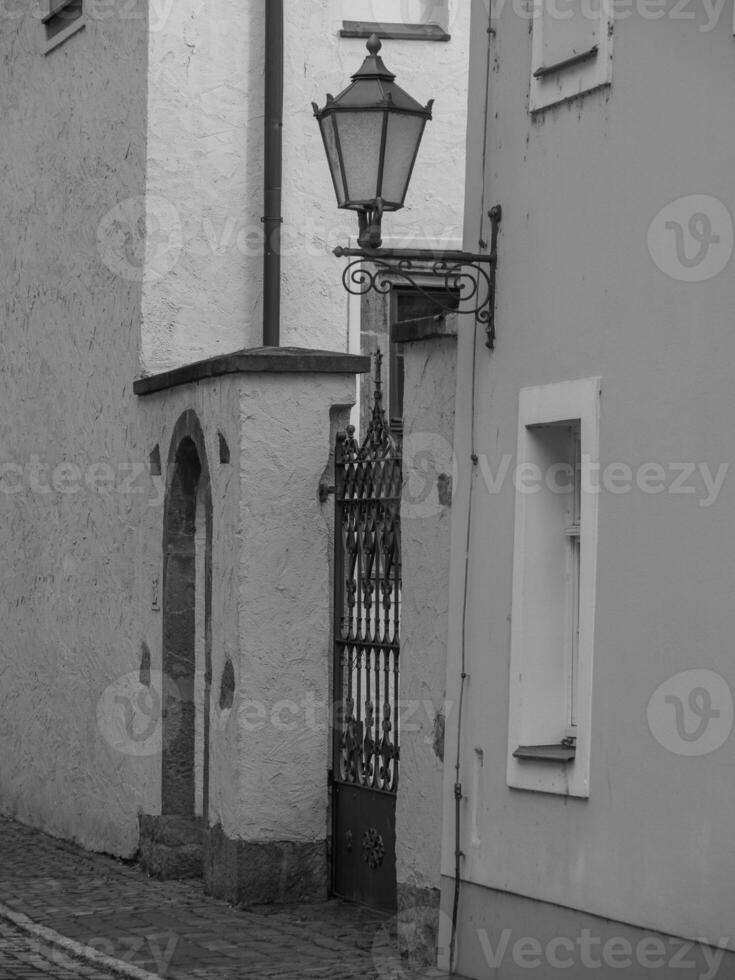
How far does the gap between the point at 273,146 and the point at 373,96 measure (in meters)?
4.56

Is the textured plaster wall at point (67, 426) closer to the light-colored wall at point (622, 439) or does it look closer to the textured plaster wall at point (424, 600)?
the textured plaster wall at point (424, 600)

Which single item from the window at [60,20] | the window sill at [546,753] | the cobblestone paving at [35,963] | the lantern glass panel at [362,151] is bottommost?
the cobblestone paving at [35,963]

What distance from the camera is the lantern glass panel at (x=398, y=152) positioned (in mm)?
8523

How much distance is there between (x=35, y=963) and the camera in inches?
367

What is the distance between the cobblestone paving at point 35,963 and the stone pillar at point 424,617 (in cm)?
143

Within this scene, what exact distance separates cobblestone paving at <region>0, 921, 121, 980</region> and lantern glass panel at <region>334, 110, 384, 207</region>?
143 inches

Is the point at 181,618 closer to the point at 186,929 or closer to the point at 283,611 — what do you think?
the point at 283,611

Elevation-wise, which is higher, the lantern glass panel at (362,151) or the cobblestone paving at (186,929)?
the lantern glass panel at (362,151)

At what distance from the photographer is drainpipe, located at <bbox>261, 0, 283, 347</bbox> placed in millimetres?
12953

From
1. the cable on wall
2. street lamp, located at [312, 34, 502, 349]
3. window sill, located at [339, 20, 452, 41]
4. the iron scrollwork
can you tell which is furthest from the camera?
window sill, located at [339, 20, 452, 41]

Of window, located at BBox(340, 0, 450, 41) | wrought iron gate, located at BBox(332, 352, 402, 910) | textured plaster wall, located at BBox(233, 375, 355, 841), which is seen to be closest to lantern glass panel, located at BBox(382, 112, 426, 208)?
wrought iron gate, located at BBox(332, 352, 402, 910)

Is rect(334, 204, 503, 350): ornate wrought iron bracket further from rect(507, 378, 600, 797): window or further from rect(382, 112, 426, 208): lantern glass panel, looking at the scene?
rect(507, 378, 600, 797): window

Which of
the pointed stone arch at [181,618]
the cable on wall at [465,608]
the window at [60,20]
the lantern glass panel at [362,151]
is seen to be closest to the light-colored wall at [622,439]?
the cable on wall at [465,608]

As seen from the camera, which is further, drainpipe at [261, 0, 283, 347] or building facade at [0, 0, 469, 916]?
drainpipe at [261, 0, 283, 347]
